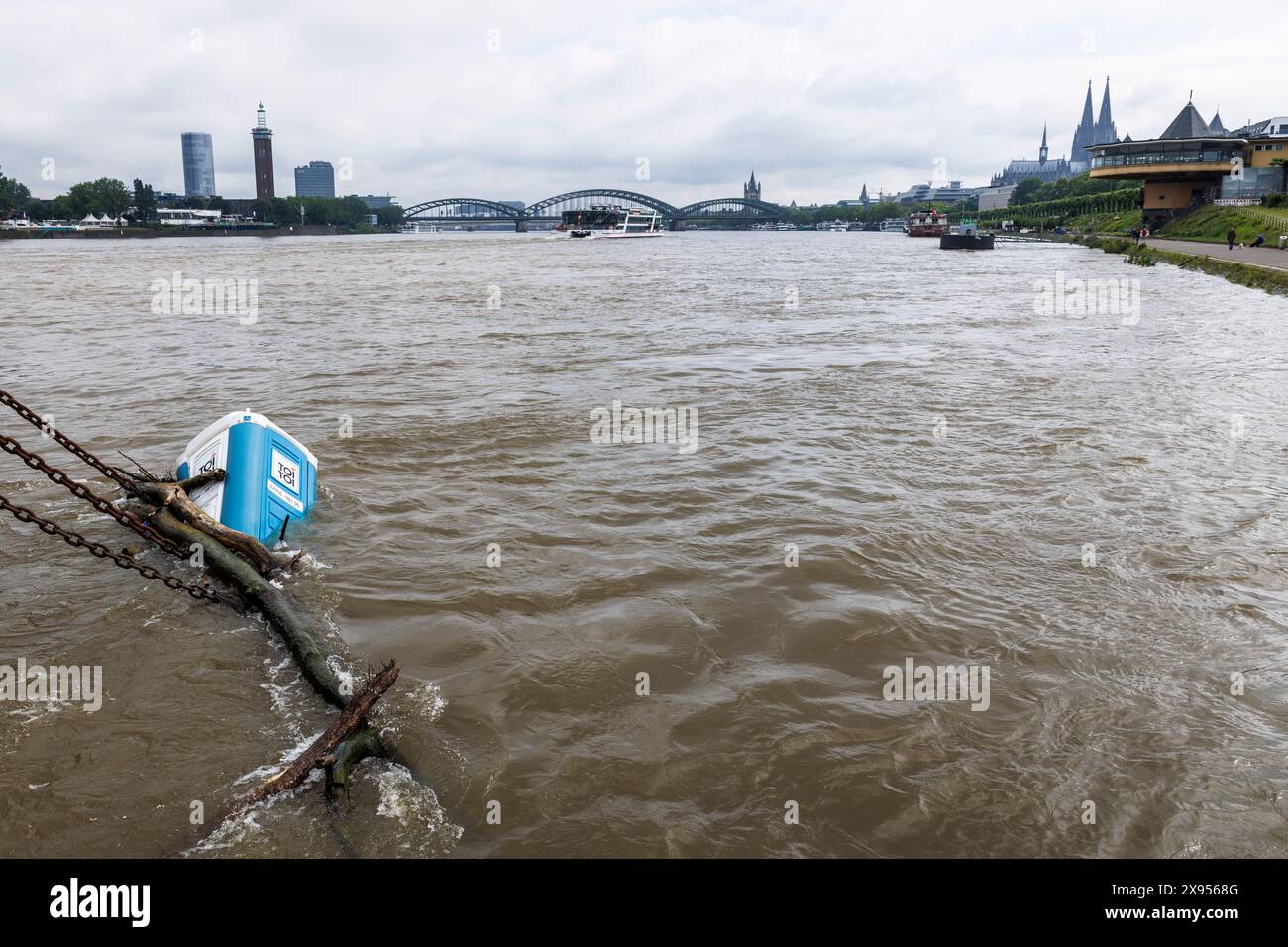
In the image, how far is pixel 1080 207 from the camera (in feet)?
416

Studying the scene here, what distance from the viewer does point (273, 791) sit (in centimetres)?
460

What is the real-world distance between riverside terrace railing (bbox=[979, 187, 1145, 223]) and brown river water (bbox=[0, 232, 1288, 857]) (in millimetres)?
103786

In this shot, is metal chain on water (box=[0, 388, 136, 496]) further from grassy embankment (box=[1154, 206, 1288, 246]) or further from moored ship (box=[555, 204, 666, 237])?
moored ship (box=[555, 204, 666, 237])

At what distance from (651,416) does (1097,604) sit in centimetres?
812

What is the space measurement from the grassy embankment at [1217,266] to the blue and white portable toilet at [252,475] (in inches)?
1311

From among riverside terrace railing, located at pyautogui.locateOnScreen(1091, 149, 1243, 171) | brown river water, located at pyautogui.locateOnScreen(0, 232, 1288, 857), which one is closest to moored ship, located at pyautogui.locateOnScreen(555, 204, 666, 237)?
riverside terrace railing, located at pyautogui.locateOnScreen(1091, 149, 1243, 171)

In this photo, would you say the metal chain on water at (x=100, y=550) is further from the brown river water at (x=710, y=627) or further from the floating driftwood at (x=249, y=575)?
the brown river water at (x=710, y=627)

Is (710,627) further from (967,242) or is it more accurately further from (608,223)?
(608,223)

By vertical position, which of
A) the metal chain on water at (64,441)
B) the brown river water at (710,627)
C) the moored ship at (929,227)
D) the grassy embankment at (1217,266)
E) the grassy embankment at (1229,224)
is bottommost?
the brown river water at (710,627)

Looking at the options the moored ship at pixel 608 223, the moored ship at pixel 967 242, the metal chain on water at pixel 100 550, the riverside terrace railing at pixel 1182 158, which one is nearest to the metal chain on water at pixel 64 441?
the metal chain on water at pixel 100 550

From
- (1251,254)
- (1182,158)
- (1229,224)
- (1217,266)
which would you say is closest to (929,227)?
(1182,158)

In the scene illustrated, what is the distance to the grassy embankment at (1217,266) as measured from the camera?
31.0m

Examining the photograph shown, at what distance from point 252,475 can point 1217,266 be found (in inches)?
1726

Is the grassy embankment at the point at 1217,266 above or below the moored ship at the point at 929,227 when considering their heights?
below
